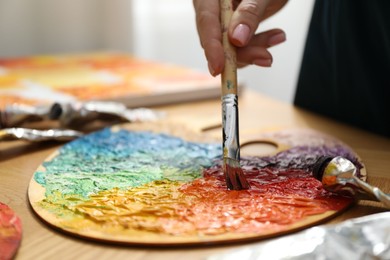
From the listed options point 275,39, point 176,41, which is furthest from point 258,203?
point 176,41

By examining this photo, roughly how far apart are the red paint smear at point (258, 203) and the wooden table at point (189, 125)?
2cm

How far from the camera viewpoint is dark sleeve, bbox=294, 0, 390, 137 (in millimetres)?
751

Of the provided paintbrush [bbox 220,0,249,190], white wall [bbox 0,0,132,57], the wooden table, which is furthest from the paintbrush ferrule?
white wall [bbox 0,0,132,57]

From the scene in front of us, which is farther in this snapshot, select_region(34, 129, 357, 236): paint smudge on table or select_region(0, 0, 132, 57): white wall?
select_region(0, 0, 132, 57): white wall

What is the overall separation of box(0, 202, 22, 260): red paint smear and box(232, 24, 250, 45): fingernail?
1.03 feet

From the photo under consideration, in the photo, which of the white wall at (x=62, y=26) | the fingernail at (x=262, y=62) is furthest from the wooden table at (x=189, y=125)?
the white wall at (x=62, y=26)

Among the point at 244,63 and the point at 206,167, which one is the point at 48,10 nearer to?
the point at 244,63

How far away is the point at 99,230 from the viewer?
1.53 feet

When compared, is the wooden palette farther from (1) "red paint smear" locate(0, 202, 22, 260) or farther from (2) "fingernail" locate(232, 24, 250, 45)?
(2) "fingernail" locate(232, 24, 250, 45)

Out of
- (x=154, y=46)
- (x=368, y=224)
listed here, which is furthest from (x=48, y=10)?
(x=368, y=224)

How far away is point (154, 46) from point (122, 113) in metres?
0.86

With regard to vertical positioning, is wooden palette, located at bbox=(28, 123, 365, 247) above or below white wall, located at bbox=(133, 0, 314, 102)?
below

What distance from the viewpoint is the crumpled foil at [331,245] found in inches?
→ 15.5

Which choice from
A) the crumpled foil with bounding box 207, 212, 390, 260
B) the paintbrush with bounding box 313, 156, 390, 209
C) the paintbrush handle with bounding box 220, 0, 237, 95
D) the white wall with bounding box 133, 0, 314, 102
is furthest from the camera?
the white wall with bounding box 133, 0, 314, 102
